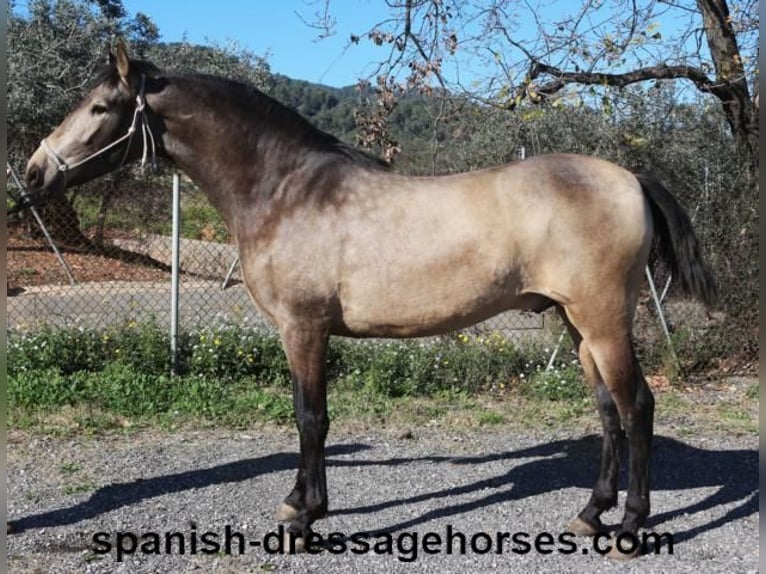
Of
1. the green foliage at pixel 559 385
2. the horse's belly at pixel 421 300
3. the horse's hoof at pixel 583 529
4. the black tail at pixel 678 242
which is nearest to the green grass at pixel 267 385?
the green foliage at pixel 559 385

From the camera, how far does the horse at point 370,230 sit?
3951 millimetres

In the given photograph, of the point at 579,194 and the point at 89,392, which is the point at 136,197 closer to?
the point at 89,392

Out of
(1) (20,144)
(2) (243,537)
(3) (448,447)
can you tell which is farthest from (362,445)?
(1) (20,144)

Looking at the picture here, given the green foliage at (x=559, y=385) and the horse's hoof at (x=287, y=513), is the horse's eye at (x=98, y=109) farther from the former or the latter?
the green foliage at (x=559, y=385)

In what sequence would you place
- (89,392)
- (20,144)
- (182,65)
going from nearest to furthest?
1. (89,392)
2. (20,144)
3. (182,65)

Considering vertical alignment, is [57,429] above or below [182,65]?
below

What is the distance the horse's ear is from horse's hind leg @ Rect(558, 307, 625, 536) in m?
2.64

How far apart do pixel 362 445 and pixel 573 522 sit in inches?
79.8

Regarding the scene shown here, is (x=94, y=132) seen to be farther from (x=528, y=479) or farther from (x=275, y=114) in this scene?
(x=528, y=479)

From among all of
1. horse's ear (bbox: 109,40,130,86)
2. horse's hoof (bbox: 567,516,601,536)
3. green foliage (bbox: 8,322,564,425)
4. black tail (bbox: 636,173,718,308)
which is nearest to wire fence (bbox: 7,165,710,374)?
green foliage (bbox: 8,322,564,425)

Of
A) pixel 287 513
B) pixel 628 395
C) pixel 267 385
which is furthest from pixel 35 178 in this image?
pixel 267 385

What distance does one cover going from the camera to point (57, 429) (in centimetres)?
594

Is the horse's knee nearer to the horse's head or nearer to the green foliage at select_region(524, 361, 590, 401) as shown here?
the horse's head

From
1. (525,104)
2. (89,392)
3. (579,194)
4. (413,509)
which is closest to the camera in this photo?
(579,194)
